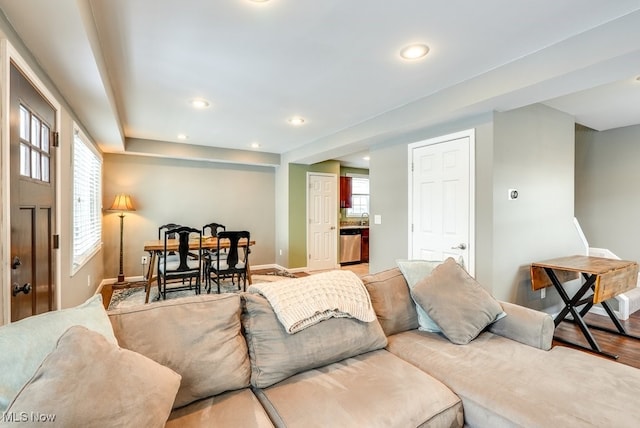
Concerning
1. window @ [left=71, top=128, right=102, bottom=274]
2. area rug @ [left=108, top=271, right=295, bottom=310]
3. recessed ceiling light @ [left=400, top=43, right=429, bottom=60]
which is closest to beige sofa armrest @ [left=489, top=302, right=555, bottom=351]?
recessed ceiling light @ [left=400, top=43, right=429, bottom=60]

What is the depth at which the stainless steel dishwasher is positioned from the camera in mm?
6965

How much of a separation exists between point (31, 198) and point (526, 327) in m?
3.19

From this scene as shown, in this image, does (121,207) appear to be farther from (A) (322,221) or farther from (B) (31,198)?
(A) (322,221)

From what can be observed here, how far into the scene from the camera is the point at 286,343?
1.47m

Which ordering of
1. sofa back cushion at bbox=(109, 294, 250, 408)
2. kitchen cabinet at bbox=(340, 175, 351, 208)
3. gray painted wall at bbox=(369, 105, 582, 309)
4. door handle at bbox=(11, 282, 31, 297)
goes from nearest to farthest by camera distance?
sofa back cushion at bbox=(109, 294, 250, 408), door handle at bbox=(11, 282, 31, 297), gray painted wall at bbox=(369, 105, 582, 309), kitchen cabinet at bbox=(340, 175, 351, 208)

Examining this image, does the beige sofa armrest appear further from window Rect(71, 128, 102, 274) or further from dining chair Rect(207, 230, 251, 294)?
window Rect(71, 128, 102, 274)

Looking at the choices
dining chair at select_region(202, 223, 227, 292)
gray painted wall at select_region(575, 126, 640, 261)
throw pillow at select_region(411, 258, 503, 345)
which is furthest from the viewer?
dining chair at select_region(202, 223, 227, 292)

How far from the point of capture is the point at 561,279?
327 cm

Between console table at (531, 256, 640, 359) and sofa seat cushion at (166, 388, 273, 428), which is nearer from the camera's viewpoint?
sofa seat cushion at (166, 388, 273, 428)

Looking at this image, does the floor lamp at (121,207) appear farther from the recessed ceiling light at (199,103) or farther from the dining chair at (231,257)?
the recessed ceiling light at (199,103)

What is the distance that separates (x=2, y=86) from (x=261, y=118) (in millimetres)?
2560

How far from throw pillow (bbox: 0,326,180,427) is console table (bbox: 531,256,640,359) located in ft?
10.9

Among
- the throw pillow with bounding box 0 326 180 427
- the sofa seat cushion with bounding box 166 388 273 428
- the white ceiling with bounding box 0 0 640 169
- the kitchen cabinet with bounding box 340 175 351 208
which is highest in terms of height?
the white ceiling with bounding box 0 0 640 169

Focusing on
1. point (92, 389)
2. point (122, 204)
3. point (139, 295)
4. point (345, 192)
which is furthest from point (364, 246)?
point (92, 389)
